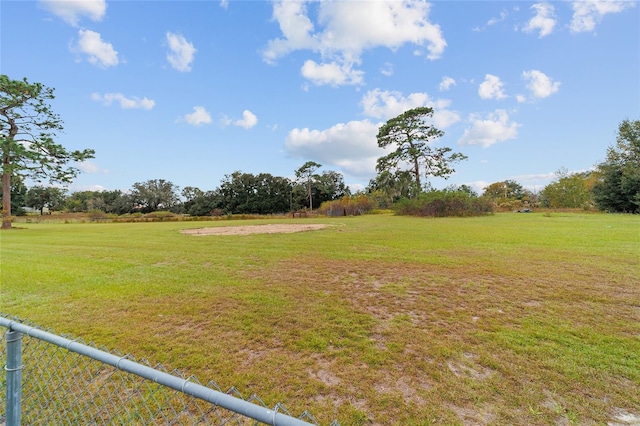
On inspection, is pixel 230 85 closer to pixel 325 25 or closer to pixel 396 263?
pixel 325 25

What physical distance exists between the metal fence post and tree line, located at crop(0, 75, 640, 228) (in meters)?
23.8

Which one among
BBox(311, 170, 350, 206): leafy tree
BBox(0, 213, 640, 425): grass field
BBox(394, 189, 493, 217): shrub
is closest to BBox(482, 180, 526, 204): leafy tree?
BBox(311, 170, 350, 206): leafy tree

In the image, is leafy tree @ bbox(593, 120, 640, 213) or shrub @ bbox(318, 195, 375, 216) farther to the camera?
shrub @ bbox(318, 195, 375, 216)

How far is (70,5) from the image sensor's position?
28.3 ft

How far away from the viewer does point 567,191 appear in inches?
1399

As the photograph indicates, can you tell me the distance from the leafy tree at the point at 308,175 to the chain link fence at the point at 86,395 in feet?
148

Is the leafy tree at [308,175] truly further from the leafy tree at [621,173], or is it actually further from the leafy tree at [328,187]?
the leafy tree at [621,173]

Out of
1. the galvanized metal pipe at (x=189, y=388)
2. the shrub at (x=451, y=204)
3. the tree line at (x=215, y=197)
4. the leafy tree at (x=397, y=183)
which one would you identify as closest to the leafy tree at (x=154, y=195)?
the tree line at (x=215, y=197)

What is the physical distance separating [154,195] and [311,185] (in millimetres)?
34570

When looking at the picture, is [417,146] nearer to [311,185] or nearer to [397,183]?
[397,183]

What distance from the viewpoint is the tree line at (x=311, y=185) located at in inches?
720

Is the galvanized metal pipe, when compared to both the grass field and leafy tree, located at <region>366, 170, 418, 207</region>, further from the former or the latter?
leafy tree, located at <region>366, 170, 418, 207</region>

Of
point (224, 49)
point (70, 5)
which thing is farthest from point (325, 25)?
point (70, 5)

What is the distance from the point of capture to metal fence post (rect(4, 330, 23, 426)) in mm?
1376
